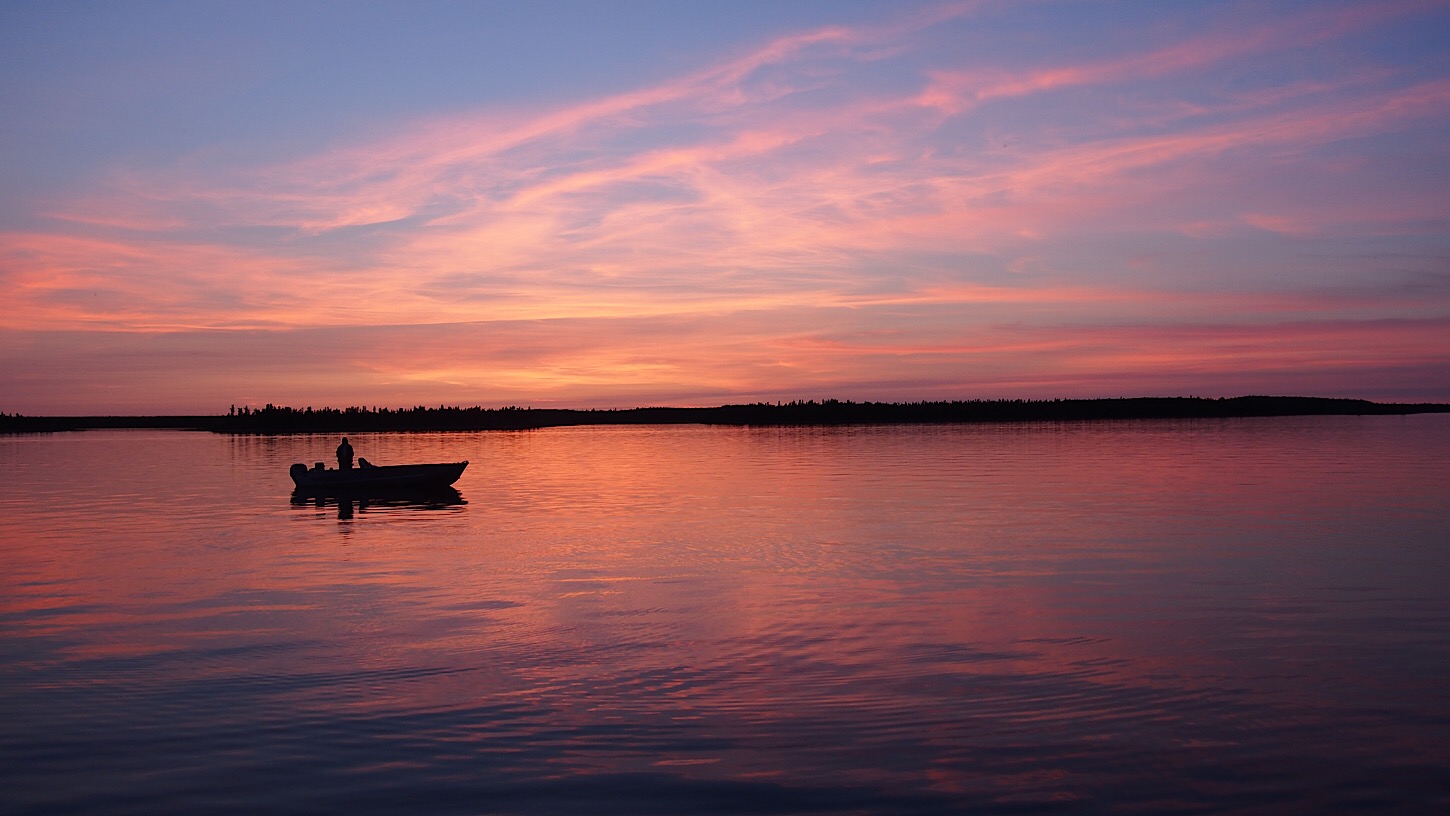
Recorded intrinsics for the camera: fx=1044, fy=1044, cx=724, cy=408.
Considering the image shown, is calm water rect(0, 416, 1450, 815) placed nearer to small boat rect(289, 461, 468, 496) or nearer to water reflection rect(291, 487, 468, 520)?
water reflection rect(291, 487, 468, 520)

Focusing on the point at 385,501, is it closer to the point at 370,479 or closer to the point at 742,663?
the point at 370,479

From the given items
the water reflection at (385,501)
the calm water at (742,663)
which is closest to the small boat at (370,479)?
the water reflection at (385,501)

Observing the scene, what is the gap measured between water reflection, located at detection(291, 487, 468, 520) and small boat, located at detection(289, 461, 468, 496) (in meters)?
0.28

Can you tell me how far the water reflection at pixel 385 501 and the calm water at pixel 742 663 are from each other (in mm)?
5584

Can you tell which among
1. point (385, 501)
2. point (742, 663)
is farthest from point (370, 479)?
point (742, 663)

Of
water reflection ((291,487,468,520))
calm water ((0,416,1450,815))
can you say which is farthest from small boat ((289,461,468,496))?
calm water ((0,416,1450,815))

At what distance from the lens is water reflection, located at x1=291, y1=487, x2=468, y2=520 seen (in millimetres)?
38469

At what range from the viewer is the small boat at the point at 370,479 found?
141 feet

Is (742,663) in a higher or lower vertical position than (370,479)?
lower

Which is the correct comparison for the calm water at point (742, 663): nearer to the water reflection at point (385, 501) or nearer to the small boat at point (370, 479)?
the water reflection at point (385, 501)

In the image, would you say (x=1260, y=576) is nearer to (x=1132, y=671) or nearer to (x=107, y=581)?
(x=1132, y=671)

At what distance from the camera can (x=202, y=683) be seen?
44.0ft

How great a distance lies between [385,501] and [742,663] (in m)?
31.1

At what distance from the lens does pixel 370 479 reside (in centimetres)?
4331
